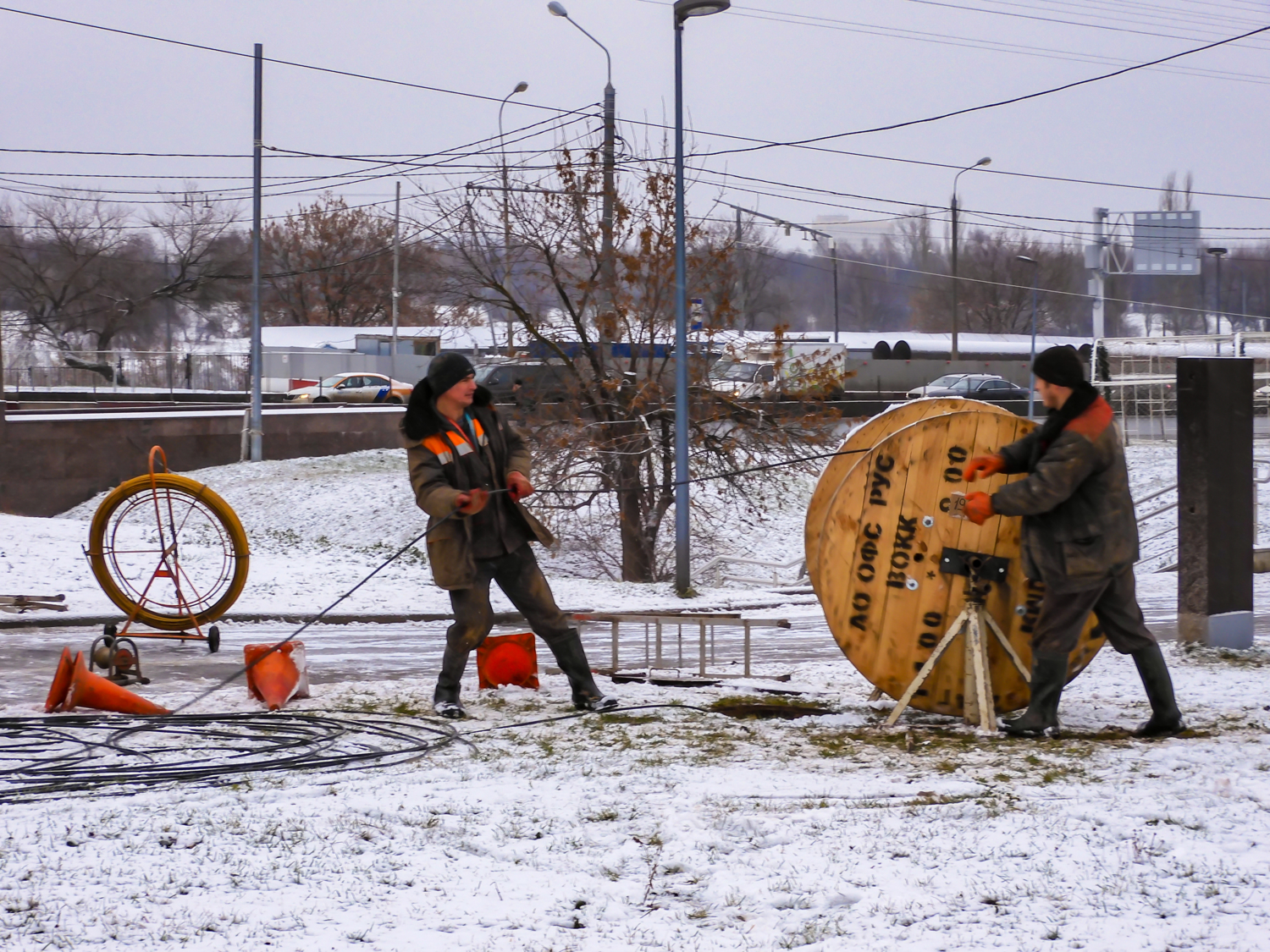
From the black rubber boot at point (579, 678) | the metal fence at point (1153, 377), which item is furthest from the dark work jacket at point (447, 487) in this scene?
the metal fence at point (1153, 377)

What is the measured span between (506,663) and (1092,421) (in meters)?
3.54

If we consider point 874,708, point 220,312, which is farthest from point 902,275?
point 874,708

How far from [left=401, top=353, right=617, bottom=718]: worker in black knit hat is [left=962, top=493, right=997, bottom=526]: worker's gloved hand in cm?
210

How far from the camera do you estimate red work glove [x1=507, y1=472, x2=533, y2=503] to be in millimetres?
6445

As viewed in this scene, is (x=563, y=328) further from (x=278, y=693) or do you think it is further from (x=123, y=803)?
(x=123, y=803)

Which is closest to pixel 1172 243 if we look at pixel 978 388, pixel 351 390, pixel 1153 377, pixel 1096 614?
pixel 978 388

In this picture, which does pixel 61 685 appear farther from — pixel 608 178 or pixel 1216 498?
pixel 608 178

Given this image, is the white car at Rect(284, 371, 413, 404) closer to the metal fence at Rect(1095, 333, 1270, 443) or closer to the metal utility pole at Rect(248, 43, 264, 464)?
the metal utility pole at Rect(248, 43, 264, 464)

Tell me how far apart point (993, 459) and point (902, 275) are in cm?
9825

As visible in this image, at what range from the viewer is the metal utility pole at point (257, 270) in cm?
2666

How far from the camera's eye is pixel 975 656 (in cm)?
610

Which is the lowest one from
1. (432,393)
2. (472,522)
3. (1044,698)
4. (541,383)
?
(1044,698)

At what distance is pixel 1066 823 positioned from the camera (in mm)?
4172

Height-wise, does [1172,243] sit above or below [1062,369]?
above
